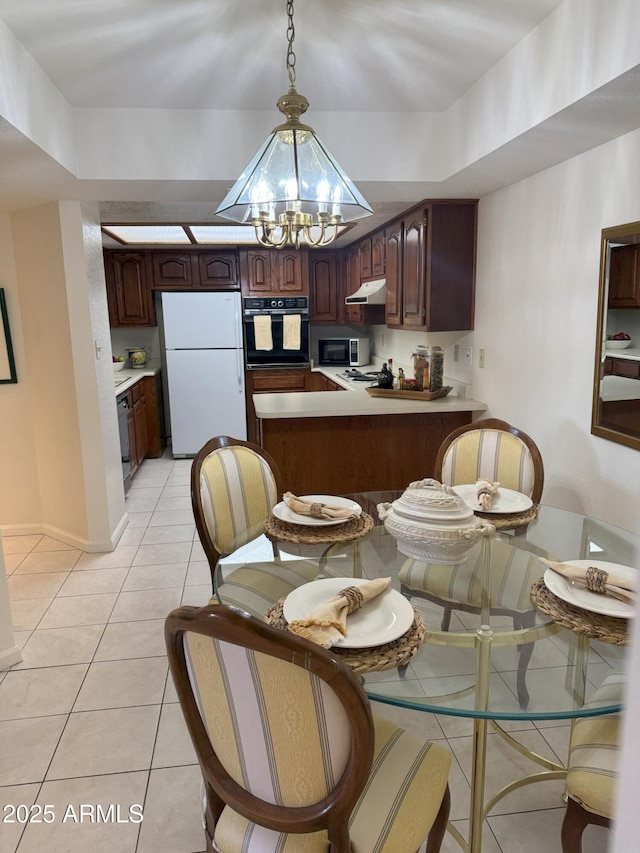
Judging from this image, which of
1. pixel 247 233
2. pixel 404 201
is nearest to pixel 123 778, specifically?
pixel 404 201

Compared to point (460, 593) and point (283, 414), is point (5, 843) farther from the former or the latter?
point (283, 414)

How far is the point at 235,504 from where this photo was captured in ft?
7.46

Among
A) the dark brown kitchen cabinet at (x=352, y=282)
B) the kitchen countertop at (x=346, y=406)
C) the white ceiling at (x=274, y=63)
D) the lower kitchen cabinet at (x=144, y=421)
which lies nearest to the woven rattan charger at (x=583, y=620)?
the white ceiling at (x=274, y=63)

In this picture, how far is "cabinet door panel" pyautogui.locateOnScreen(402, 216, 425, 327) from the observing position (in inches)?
144

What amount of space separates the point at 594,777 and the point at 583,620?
0.32 m

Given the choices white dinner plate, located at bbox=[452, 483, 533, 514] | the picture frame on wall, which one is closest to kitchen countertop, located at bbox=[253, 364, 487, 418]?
white dinner plate, located at bbox=[452, 483, 533, 514]

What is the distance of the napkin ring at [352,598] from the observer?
1.34 meters

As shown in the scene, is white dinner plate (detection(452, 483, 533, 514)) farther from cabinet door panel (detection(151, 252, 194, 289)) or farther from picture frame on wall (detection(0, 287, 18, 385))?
cabinet door panel (detection(151, 252, 194, 289))

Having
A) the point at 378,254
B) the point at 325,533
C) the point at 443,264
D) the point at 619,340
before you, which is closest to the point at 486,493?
the point at 325,533

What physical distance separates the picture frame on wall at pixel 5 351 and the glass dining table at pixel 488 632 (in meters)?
2.65

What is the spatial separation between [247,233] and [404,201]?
79.5 inches

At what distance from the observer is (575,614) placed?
1367 millimetres

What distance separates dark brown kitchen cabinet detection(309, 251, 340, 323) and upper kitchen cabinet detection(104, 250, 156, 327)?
165cm

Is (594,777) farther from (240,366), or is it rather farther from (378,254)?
(240,366)
